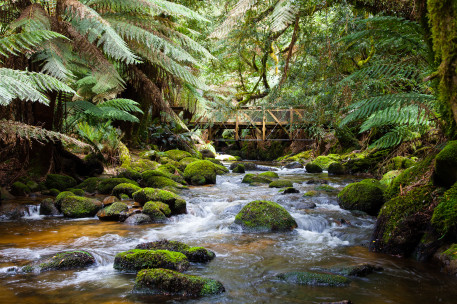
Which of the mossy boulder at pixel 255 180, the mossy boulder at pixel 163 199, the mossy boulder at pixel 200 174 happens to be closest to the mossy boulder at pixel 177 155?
the mossy boulder at pixel 200 174

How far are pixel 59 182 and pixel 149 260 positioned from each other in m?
3.38

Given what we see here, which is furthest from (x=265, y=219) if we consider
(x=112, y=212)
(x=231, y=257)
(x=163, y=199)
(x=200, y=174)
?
(x=200, y=174)

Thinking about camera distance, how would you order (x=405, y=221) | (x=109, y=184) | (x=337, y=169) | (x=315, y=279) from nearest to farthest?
1. (x=315, y=279)
2. (x=405, y=221)
3. (x=109, y=184)
4. (x=337, y=169)

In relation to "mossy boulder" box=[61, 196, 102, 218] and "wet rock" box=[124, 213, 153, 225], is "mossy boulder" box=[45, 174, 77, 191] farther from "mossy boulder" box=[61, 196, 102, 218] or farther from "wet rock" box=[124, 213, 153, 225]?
"wet rock" box=[124, 213, 153, 225]

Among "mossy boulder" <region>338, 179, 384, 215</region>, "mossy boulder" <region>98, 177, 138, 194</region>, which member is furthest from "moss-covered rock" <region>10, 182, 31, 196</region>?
"mossy boulder" <region>338, 179, 384, 215</region>

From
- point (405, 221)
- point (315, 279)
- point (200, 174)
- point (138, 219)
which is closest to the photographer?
point (315, 279)

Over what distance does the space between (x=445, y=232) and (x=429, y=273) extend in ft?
1.08

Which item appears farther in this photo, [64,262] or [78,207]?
[78,207]

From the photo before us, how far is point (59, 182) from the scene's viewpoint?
5434mm

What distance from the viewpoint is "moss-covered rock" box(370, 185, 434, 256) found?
9.44 feet

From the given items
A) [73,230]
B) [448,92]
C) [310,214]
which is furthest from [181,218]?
[448,92]

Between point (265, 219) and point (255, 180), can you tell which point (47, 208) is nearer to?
point (265, 219)

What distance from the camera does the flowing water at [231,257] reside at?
7.54 ft

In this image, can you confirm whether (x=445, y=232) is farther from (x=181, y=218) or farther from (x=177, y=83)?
A: (x=177, y=83)
